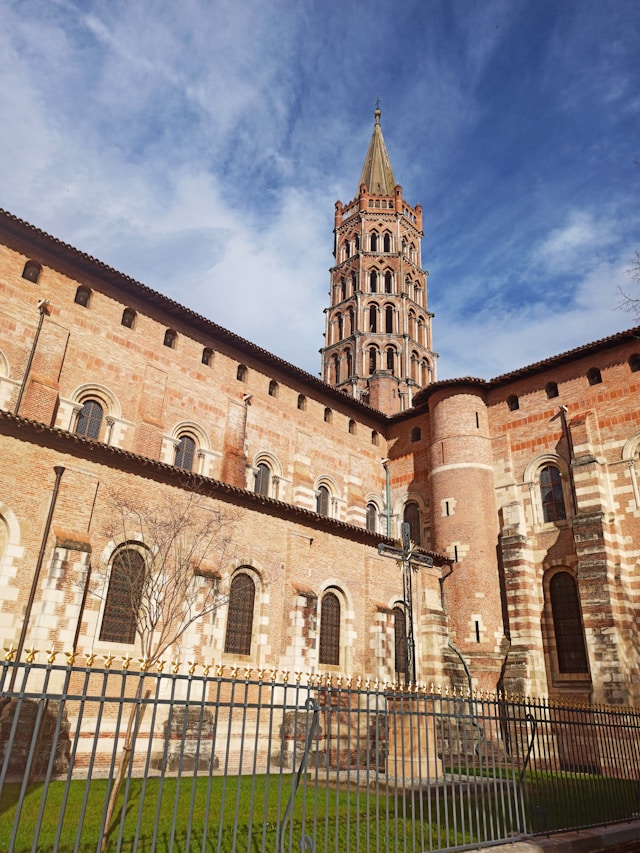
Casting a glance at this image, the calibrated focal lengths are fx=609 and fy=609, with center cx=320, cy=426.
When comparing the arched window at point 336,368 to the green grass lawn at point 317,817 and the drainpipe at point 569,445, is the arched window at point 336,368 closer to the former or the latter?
the drainpipe at point 569,445

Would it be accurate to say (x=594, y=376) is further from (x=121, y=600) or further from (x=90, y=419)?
(x=121, y=600)

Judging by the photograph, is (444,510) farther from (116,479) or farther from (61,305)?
(61,305)

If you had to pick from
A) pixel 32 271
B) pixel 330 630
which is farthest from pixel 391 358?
pixel 32 271

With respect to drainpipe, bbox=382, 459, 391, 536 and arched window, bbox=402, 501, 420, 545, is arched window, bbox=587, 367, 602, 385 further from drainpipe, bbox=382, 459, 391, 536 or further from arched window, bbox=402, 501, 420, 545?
drainpipe, bbox=382, 459, 391, 536

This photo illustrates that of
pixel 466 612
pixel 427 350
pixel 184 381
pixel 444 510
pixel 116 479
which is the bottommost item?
pixel 466 612

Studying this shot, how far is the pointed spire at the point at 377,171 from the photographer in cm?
5325

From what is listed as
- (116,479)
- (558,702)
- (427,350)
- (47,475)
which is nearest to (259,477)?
(116,479)

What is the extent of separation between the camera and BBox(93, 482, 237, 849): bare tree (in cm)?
1510

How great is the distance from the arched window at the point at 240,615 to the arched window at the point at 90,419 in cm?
681

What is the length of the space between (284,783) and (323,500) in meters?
16.2

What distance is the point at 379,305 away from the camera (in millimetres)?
46031

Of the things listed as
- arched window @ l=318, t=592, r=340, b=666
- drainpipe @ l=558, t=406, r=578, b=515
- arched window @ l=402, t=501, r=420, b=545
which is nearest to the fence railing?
arched window @ l=318, t=592, r=340, b=666

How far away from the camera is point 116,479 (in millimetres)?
16219

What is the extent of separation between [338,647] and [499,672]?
6.62 meters
